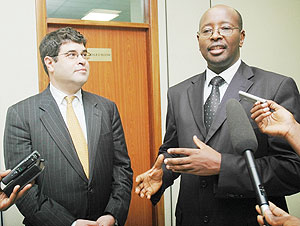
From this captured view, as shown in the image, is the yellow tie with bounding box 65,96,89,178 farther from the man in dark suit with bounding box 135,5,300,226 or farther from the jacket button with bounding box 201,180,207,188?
the jacket button with bounding box 201,180,207,188

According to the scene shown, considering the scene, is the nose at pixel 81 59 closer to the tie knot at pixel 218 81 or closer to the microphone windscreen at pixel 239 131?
the tie knot at pixel 218 81

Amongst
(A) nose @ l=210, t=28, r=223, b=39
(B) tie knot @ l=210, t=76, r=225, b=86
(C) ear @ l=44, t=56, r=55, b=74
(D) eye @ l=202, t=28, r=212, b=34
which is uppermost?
(D) eye @ l=202, t=28, r=212, b=34

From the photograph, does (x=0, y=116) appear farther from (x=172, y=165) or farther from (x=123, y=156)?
(x=172, y=165)

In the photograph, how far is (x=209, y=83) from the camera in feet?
5.94

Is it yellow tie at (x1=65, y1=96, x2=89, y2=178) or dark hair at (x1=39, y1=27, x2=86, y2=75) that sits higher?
dark hair at (x1=39, y1=27, x2=86, y2=75)

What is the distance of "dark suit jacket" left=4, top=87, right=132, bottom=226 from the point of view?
1894 millimetres

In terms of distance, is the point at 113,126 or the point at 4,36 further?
the point at 4,36

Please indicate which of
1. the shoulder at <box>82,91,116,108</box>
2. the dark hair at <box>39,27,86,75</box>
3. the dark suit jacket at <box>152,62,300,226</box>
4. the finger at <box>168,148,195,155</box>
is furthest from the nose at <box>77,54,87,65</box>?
the finger at <box>168,148,195,155</box>

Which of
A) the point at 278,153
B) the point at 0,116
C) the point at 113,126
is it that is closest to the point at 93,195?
the point at 113,126

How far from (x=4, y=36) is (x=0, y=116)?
0.64 meters

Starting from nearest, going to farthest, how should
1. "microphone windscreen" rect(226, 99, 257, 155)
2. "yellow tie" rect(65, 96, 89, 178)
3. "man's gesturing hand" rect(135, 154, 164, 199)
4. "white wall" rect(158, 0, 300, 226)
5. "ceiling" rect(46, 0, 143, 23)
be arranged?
"microphone windscreen" rect(226, 99, 257, 155)
"man's gesturing hand" rect(135, 154, 164, 199)
"yellow tie" rect(65, 96, 89, 178)
"ceiling" rect(46, 0, 143, 23)
"white wall" rect(158, 0, 300, 226)

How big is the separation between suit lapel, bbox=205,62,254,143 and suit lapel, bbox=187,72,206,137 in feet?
0.23

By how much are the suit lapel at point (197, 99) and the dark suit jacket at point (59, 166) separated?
1.97 feet

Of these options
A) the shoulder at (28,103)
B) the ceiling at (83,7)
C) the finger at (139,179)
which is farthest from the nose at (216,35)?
the ceiling at (83,7)
